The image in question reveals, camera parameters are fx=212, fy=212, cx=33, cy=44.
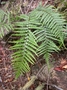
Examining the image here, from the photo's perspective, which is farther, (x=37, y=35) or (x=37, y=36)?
(x=37, y=35)

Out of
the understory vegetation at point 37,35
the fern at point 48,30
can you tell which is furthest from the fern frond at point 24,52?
the fern at point 48,30

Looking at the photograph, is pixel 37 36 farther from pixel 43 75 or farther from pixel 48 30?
pixel 43 75

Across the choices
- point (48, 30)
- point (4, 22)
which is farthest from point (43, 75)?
point (4, 22)

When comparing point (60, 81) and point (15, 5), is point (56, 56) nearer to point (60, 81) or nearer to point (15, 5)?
point (60, 81)

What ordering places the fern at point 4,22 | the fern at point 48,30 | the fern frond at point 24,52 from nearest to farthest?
the fern frond at point 24,52 → the fern at point 48,30 → the fern at point 4,22

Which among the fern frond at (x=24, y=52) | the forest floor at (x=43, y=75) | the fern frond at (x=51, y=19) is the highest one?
the fern frond at (x=51, y=19)

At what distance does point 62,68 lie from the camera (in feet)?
9.68

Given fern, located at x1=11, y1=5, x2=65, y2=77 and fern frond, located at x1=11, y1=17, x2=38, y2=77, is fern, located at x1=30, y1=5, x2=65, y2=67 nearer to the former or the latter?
fern, located at x1=11, y1=5, x2=65, y2=77

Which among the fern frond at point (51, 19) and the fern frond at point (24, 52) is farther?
the fern frond at point (51, 19)

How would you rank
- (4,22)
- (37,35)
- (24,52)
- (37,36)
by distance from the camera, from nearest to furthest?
1. (24,52)
2. (37,36)
3. (37,35)
4. (4,22)

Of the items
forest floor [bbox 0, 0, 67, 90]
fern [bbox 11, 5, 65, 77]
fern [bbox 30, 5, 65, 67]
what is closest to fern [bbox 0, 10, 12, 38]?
fern [bbox 11, 5, 65, 77]

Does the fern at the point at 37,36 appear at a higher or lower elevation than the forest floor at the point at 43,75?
higher

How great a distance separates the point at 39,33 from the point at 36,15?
0.87ft

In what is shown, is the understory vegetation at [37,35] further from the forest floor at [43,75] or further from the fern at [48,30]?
the forest floor at [43,75]
